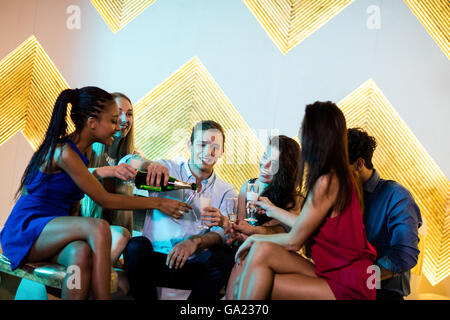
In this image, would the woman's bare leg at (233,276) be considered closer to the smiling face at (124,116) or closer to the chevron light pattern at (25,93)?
the smiling face at (124,116)

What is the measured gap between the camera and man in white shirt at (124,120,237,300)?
2197 mm

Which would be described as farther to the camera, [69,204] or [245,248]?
[69,204]

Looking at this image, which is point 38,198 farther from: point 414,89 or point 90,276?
point 414,89

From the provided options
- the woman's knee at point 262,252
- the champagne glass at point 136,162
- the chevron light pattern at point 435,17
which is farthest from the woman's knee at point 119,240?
the chevron light pattern at point 435,17

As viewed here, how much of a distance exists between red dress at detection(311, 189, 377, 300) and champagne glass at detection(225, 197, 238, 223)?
0.53m

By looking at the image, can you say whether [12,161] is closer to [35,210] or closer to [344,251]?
[35,210]

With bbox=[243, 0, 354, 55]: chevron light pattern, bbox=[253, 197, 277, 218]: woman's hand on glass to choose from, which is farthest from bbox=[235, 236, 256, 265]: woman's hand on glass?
bbox=[243, 0, 354, 55]: chevron light pattern

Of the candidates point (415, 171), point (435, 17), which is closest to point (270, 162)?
point (415, 171)

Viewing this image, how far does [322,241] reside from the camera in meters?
1.79

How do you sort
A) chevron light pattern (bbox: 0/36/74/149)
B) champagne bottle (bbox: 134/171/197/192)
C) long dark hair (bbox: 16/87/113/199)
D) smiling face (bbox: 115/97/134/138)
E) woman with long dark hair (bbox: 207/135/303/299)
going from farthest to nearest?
chevron light pattern (bbox: 0/36/74/149), smiling face (bbox: 115/97/134/138), woman with long dark hair (bbox: 207/135/303/299), champagne bottle (bbox: 134/171/197/192), long dark hair (bbox: 16/87/113/199)

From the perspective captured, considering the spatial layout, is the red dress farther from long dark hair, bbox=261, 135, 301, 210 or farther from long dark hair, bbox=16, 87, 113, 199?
long dark hair, bbox=16, 87, 113, 199

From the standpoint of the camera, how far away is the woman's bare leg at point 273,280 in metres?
1.71

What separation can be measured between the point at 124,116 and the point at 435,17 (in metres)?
2.59

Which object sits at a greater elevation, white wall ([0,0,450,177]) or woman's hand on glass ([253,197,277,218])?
white wall ([0,0,450,177])
